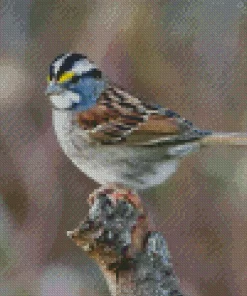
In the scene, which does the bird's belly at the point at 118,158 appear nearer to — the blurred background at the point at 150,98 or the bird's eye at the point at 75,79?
the bird's eye at the point at 75,79

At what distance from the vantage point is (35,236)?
302 centimetres

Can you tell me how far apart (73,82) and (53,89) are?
0.20 ft

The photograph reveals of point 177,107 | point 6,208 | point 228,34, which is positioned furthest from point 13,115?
point 228,34

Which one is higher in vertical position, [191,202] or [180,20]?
[180,20]

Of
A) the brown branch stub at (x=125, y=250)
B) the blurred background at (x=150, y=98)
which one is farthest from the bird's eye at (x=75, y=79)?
the blurred background at (x=150, y=98)

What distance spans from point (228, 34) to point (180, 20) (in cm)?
16

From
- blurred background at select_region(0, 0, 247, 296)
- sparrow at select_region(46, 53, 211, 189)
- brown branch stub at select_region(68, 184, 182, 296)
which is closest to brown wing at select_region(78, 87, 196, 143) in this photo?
sparrow at select_region(46, 53, 211, 189)

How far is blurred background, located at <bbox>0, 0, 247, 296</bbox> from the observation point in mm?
2932

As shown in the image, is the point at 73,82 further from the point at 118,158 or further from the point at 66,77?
the point at 118,158

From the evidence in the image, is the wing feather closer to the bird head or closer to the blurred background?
the bird head

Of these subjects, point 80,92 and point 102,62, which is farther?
point 102,62

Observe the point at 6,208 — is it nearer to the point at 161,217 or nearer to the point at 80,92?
the point at 161,217

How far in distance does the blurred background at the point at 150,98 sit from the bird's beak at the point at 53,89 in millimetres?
673

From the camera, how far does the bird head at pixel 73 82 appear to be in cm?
221
